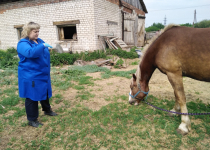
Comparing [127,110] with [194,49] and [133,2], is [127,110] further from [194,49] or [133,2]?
[133,2]

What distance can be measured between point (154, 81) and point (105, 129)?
127 inches

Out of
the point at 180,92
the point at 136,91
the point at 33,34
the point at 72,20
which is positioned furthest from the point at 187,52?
the point at 72,20

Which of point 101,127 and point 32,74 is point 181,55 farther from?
point 32,74

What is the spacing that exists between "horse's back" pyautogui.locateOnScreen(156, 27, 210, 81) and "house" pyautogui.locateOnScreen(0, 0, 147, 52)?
666 centimetres

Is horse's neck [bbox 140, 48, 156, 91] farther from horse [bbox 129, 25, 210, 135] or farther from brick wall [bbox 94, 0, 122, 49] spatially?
brick wall [bbox 94, 0, 122, 49]

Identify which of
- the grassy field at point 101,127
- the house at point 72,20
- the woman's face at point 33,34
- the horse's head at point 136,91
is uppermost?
the house at point 72,20

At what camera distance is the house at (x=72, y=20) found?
344 inches

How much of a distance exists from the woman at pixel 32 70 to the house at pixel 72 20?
6440mm

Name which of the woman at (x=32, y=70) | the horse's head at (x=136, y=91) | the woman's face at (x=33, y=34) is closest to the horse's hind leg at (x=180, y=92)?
the horse's head at (x=136, y=91)

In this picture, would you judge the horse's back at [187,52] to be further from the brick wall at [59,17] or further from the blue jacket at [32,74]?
the brick wall at [59,17]

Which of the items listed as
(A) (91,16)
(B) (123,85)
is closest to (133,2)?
(A) (91,16)

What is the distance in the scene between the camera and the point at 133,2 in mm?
13750

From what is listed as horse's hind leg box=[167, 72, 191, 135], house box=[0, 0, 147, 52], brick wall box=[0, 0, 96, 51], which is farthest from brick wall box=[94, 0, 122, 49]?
horse's hind leg box=[167, 72, 191, 135]

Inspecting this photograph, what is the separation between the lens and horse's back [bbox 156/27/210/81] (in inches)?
91.4
